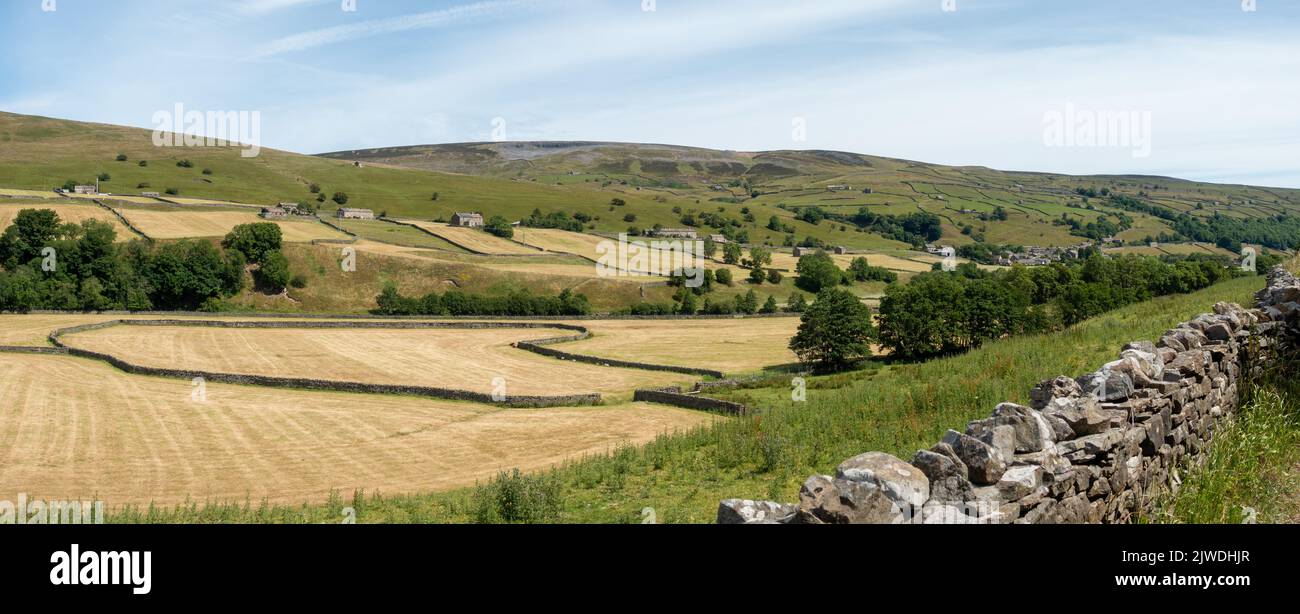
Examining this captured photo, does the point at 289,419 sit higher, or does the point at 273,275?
the point at 273,275

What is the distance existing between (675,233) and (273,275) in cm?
8439

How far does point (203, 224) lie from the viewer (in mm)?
125312

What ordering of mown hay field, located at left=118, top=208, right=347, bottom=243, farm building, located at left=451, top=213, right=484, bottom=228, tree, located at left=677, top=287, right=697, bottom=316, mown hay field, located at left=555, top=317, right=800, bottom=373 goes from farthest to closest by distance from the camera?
farm building, located at left=451, top=213, right=484, bottom=228 → mown hay field, located at left=118, top=208, right=347, bottom=243 → tree, located at left=677, top=287, right=697, bottom=316 → mown hay field, located at left=555, top=317, right=800, bottom=373

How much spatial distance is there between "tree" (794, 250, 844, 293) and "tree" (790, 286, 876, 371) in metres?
60.4

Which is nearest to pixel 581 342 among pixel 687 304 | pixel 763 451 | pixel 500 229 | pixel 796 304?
pixel 687 304

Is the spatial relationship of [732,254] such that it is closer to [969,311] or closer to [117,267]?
[969,311]

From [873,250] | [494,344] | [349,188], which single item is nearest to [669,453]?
[494,344]

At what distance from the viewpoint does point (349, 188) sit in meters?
194

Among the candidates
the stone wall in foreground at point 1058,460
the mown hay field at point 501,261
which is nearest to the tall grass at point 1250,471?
the stone wall in foreground at point 1058,460

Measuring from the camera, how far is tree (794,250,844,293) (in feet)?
409

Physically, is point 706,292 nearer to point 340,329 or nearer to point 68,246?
point 340,329

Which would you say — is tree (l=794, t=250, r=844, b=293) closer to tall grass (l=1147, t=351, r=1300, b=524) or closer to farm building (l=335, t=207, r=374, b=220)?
farm building (l=335, t=207, r=374, b=220)

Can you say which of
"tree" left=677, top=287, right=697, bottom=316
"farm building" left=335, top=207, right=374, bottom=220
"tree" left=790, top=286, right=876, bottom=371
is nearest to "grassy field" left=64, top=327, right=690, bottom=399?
"tree" left=790, top=286, right=876, bottom=371
